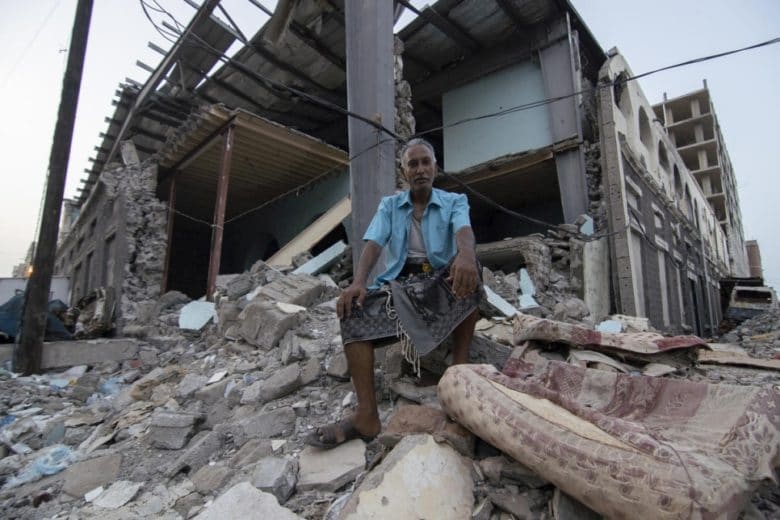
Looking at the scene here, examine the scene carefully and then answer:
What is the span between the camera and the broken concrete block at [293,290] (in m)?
4.59

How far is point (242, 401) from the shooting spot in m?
2.71

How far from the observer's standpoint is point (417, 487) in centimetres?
143

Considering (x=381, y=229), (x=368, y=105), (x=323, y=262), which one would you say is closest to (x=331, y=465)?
(x=381, y=229)

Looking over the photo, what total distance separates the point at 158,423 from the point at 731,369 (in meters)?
4.11

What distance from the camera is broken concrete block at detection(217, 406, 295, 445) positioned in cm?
220

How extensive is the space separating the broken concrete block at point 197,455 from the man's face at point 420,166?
1838mm

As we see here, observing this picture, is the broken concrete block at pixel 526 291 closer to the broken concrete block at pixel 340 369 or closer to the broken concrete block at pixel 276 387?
the broken concrete block at pixel 340 369

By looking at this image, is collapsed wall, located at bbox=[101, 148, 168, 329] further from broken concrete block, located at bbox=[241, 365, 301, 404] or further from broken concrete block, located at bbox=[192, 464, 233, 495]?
broken concrete block, located at bbox=[192, 464, 233, 495]

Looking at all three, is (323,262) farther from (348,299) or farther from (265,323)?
(348,299)

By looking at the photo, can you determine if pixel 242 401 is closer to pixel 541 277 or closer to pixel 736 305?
pixel 541 277

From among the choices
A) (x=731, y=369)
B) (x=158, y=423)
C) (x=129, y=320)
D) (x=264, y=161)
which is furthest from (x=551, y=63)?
(x=129, y=320)

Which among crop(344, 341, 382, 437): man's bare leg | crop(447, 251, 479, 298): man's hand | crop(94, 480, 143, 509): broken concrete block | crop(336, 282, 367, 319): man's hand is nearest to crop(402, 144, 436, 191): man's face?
crop(447, 251, 479, 298): man's hand

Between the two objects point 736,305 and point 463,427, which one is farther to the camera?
point 736,305

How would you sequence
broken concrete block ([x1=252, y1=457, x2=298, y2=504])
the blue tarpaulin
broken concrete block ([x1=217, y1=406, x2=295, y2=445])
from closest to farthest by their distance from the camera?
1. broken concrete block ([x1=252, y1=457, x2=298, y2=504])
2. broken concrete block ([x1=217, y1=406, x2=295, y2=445])
3. the blue tarpaulin
